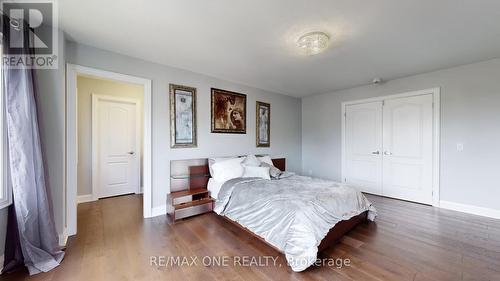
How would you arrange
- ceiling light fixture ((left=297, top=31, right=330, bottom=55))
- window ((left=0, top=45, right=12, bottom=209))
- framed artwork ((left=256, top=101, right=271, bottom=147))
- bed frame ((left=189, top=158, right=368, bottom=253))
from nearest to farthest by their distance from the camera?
window ((left=0, top=45, right=12, bottom=209)) < bed frame ((left=189, top=158, right=368, bottom=253)) < ceiling light fixture ((left=297, top=31, right=330, bottom=55)) < framed artwork ((left=256, top=101, right=271, bottom=147))

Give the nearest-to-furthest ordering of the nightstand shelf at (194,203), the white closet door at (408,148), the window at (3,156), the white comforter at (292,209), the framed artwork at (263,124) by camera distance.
Result: the window at (3,156) → the white comforter at (292,209) → the nightstand shelf at (194,203) → the white closet door at (408,148) → the framed artwork at (263,124)

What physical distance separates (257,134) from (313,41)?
2573 mm

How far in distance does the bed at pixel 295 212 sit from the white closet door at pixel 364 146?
1745 millimetres

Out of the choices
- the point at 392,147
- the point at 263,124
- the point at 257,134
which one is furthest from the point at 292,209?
the point at 392,147

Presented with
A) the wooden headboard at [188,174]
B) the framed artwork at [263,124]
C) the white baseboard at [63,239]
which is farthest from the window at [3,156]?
the framed artwork at [263,124]

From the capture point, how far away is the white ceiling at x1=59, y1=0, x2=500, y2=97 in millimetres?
1840

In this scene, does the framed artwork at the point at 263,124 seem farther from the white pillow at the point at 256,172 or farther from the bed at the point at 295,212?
the bed at the point at 295,212

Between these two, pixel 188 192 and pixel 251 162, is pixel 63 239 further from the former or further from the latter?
pixel 251 162

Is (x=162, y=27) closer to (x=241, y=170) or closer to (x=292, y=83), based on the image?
(x=241, y=170)

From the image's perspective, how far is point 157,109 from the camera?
10.3ft

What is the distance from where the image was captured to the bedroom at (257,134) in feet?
6.04

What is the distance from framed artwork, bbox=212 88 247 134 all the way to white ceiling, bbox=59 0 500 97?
0.65m

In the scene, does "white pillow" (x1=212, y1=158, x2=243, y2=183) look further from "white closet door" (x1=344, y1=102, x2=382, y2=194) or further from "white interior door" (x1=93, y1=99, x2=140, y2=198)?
"white closet door" (x1=344, y1=102, x2=382, y2=194)

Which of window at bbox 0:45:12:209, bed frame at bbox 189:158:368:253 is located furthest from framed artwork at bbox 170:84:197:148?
window at bbox 0:45:12:209
